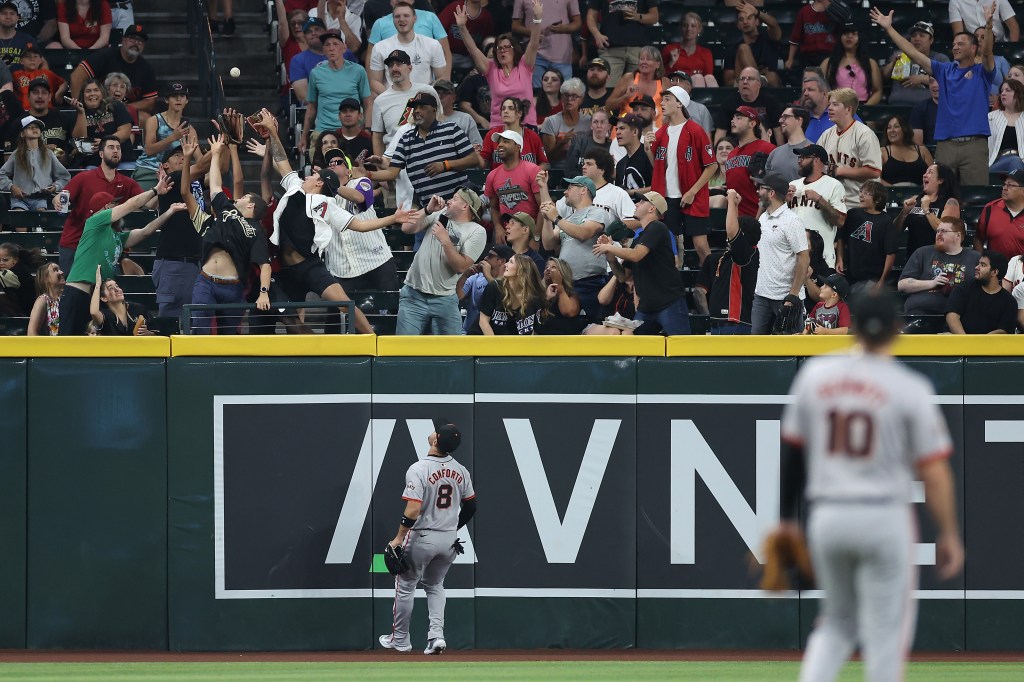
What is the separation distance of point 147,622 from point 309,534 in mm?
1378

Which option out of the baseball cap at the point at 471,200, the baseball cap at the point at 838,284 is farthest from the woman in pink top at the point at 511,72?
the baseball cap at the point at 838,284

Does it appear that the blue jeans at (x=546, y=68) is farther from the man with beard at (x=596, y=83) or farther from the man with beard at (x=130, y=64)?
the man with beard at (x=130, y=64)

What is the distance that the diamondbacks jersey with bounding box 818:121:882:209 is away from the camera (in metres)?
13.6

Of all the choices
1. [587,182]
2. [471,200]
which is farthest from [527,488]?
[587,182]

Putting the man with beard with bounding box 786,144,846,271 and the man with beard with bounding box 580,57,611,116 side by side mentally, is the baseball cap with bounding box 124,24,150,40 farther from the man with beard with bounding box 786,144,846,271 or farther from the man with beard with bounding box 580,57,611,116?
the man with beard with bounding box 786,144,846,271

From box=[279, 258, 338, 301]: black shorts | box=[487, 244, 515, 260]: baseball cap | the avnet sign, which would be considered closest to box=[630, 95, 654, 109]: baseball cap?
box=[487, 244, 515, 260]: baseball cap

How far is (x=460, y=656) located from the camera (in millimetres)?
10375

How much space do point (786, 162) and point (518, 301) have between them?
11.3 ft

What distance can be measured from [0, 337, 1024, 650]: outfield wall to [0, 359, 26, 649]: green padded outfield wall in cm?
2

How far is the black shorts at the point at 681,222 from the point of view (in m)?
13.9

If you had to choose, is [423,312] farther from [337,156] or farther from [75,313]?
[75,313]

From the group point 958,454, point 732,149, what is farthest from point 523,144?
point 958,454

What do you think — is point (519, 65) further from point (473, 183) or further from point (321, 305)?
point (321, 305)

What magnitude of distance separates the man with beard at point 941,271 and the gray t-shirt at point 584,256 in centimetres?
265
